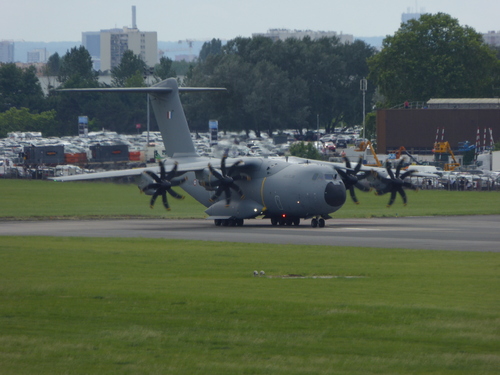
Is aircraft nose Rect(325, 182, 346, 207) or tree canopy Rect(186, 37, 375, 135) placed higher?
tree canopy Rect(186, 37, 375, 135)

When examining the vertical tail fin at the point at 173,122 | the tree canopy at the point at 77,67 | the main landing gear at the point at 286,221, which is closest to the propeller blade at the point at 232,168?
the main landing gear at the point at 286,221

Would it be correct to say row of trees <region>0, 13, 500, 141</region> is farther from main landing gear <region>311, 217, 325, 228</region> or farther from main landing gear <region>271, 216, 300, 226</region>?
main landing gear <region>311, 217, 325, 228</region>

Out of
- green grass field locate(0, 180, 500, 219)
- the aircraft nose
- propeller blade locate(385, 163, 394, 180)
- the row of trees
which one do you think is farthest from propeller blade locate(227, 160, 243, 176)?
the row of trees

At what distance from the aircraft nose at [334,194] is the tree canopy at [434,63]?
89.3 meters

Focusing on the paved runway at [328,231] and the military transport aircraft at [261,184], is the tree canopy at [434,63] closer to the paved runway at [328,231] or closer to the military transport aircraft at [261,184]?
the paved runway at [328,231]

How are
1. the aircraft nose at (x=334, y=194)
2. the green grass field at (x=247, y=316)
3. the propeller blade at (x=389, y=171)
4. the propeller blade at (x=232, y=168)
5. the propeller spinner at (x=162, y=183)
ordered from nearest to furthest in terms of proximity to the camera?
the green grass field at (x=247, y=316) → the propeller spinner at (x=162, y=183) → the aircraft nose at (x=334, y=194) → the propeller blade at (x=232, y=168) → the propeller blade at (x=389, y=171)

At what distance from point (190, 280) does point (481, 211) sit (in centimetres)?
3592

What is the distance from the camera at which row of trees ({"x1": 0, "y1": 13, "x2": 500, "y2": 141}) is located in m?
112

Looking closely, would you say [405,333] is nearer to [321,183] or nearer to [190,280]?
[190,280]

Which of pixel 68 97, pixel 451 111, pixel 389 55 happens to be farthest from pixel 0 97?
pixel 451 111

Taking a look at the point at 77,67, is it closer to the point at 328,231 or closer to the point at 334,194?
the point at 334,194

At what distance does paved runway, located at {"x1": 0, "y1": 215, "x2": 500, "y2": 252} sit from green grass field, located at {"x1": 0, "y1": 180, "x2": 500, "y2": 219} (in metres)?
4.10

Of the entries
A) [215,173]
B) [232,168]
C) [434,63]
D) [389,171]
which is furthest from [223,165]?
[434,63]

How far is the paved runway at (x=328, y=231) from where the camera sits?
32719mm
